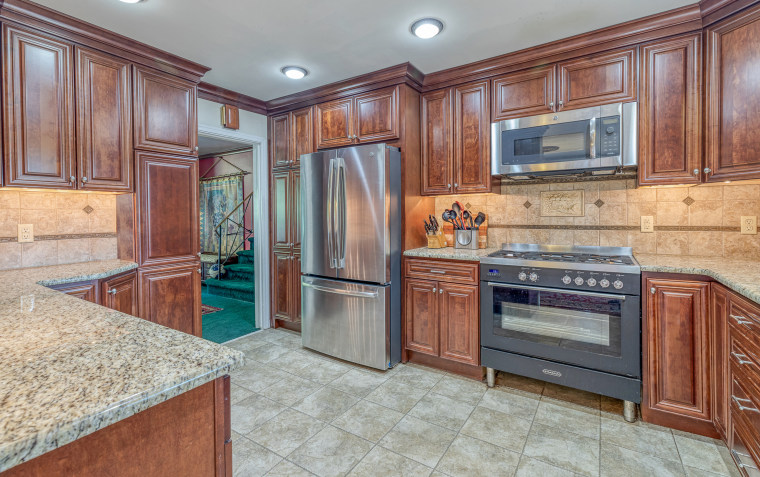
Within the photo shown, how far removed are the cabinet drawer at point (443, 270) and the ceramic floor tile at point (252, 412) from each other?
4.38ft

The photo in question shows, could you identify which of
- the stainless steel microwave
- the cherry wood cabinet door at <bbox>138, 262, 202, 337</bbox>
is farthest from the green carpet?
the stainless steel microwave

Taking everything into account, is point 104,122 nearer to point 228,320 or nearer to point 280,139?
point 280,139

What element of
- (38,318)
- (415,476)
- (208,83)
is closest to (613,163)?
(415,476)

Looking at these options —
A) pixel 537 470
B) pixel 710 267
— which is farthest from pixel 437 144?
pixel 537 470

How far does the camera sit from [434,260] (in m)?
2.82

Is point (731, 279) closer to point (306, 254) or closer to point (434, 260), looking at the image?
point (434, 260)

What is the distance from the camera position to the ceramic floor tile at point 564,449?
1776mm

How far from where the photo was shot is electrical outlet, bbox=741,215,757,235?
89.3 inches

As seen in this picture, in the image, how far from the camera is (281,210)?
150 inches

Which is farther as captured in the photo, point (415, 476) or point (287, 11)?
point (287, 11)

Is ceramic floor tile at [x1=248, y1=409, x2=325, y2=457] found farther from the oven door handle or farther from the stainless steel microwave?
the stainless steel microwave

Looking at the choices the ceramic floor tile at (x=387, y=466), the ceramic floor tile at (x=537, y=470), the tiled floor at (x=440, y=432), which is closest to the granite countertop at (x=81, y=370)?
the tiled floor at (x=440, y=432)

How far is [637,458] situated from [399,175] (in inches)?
87.7

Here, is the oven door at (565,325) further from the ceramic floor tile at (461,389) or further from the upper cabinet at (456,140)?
the upper cabinet at (456,140)
